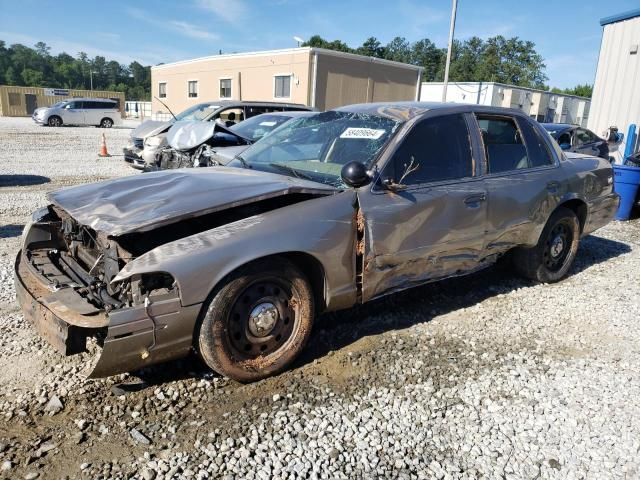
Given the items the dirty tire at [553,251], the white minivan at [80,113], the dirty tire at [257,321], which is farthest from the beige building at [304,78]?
the dirty tire at [257,321]

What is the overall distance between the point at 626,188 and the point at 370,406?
7.91 meters

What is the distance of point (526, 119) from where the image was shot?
4824 millimetres

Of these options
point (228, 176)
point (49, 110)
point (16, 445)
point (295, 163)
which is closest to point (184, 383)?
point (16, 445)

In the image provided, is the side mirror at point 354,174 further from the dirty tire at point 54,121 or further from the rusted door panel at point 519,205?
the dirty tire at point 54,121

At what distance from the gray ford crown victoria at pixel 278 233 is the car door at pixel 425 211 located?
0.01 metres

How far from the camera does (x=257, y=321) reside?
3072mm

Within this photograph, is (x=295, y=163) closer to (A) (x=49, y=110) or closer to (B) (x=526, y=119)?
(B) (x=526, y=119)

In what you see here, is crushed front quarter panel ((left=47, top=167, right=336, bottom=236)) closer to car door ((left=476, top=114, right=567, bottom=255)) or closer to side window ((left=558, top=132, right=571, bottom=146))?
car door ((left=476, top=114, right=567, bottom=255))

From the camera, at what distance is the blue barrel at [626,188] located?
8.66 meters

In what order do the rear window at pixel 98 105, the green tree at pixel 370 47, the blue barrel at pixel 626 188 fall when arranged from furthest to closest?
the green tree at pixel 370 47 → the rear window at pixel 98 105 → the blue barrel at pixel 626 188

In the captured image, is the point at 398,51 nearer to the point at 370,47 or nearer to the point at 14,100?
the point at 370,47

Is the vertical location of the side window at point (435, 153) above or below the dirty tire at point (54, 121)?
above

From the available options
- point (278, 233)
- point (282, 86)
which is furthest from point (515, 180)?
point (282, 86)

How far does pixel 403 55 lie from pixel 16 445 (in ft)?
381
